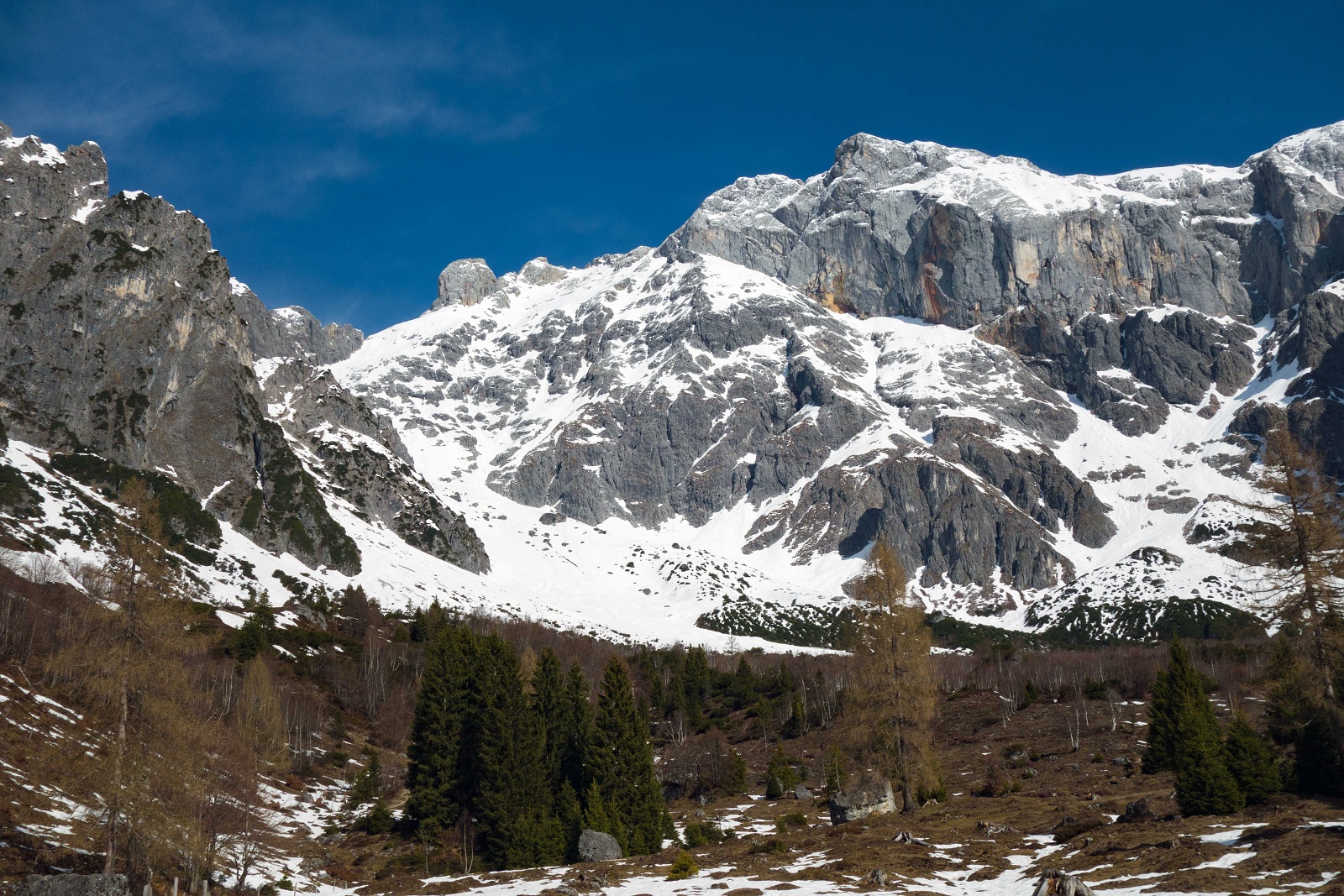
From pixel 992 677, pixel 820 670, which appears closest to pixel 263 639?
pixel 820 670

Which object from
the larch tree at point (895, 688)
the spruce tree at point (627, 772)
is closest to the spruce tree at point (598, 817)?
the spruce tree at point (627, 772)

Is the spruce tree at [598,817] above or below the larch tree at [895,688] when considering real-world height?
below

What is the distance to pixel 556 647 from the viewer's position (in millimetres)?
199500

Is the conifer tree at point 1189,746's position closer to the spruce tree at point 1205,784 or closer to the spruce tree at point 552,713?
the spruce tree at point 1205,784

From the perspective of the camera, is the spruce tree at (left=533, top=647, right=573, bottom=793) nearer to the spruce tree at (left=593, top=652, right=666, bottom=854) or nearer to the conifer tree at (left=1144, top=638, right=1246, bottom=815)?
the spruce tree at (left=593, top=652, right=666, bottom=854)

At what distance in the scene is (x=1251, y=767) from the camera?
43.0 meters

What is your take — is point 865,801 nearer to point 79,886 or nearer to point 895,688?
point 895,688

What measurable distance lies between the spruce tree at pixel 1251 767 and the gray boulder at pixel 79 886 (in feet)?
146

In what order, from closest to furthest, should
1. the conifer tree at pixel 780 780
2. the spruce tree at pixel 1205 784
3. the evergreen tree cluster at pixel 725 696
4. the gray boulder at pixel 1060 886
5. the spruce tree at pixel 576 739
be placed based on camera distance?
the gray boulder at pixel 1060 886
the spruce tree at pixel 1205 784
the spruce tree at pixel 576 739
the conifer tree at pixel 780 780
the evergreen tree cluster at pixel 725 696

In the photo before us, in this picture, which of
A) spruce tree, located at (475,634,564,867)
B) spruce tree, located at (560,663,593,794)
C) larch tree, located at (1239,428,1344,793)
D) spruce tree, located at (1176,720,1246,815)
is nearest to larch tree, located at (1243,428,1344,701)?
larch tree, located at (1239,428,1344,793)

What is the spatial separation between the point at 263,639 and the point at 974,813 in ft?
341

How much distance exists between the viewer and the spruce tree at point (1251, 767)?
42.8 meters

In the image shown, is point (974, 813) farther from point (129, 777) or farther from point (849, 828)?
point (129, 777)

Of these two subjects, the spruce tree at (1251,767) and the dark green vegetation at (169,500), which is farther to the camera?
the dark green vegetation at (169,500)
